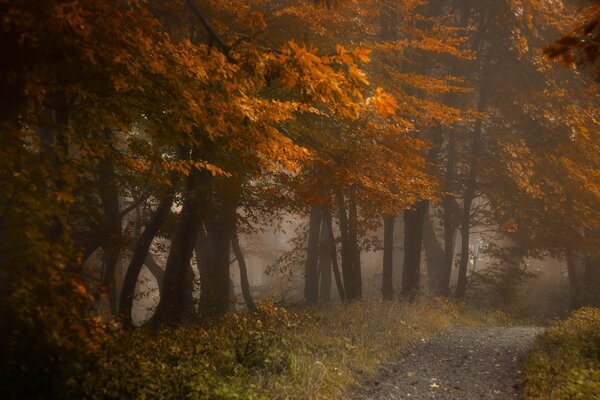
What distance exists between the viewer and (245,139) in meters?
6.27

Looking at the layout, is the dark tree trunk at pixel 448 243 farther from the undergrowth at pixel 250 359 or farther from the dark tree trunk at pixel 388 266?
the undergrowth at pixel 250 359

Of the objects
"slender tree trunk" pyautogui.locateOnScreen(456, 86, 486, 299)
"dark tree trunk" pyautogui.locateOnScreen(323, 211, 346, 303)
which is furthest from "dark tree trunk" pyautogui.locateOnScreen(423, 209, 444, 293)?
"dark tree trunk" pyautogui.locateOnScreen(323, 211, 346, 303)

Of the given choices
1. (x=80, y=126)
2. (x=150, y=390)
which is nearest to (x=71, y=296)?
(x=150, y=390)

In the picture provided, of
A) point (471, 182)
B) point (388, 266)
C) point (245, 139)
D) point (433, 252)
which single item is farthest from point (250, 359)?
point (433, 252)

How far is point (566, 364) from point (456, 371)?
1.80 meters

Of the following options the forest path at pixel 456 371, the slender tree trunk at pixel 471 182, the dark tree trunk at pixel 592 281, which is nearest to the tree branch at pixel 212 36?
the forest path at pixel 456 371

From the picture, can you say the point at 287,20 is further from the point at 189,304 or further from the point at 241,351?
the point at 189,304

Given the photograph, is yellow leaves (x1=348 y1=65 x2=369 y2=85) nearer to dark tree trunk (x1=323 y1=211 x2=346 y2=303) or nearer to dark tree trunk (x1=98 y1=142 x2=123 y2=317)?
dark tree trunk (x1=98 y1=142 x2=123 y2=317)

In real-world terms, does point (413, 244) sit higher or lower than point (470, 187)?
lower

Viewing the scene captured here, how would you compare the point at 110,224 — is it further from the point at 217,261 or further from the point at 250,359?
the point at 250,359

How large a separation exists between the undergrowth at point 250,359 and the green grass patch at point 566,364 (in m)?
2.52

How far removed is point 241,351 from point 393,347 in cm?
403

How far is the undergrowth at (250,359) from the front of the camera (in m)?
5.37

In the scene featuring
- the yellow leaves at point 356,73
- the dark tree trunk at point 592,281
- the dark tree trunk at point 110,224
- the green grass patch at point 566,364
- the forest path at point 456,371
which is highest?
the yellow leaves at point 356,73
